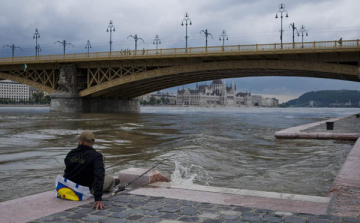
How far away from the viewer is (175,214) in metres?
4.75

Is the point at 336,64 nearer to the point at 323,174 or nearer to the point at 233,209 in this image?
the point at 323,174

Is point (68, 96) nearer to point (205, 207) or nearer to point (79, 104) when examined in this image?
point (79, 104)

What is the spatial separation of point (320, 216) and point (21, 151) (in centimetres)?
1107

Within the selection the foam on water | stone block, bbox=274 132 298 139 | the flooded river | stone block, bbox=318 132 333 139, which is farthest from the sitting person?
stone block, bbox=318 132 333 139

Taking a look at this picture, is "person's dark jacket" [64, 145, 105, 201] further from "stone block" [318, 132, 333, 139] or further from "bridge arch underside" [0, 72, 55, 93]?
"bridge arch underside" [0, 72, 55, 93]

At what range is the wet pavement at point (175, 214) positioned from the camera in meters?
4.46

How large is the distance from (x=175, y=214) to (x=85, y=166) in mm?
1661

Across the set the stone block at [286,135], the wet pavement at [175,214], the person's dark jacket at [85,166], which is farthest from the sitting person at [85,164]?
the stone block at [286,135]

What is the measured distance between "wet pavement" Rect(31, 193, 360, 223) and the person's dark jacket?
47 cm

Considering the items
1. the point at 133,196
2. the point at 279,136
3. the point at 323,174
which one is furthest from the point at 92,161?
the point at 279,136

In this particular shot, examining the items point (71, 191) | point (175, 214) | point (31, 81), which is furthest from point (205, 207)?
point (31, 81)

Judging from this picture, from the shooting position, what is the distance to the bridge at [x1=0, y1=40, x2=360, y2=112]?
37906 millimetres

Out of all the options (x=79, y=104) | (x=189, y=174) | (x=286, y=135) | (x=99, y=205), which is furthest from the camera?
(x=79, y=104)

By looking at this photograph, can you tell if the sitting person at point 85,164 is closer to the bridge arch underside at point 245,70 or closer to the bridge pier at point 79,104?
the bridge arch underside at point 245,70
